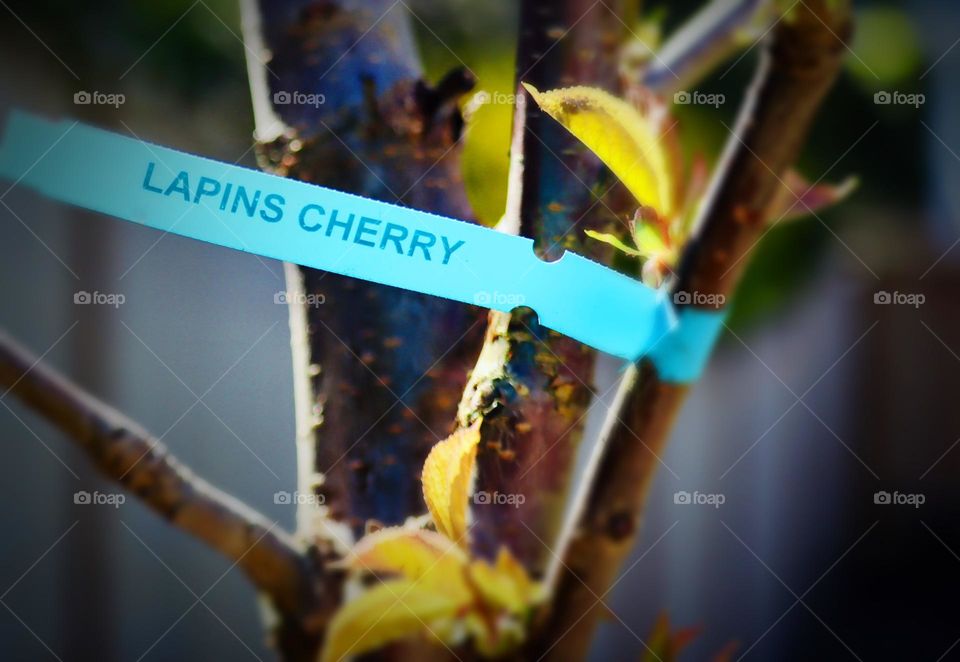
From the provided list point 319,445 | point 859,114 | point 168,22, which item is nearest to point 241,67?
point 168,22

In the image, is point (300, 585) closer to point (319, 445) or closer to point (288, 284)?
point (319, 445)

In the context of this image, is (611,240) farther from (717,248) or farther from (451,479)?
(451,479)
